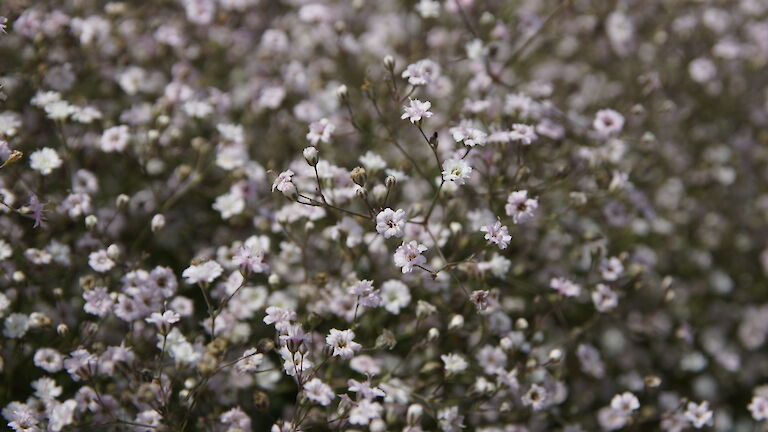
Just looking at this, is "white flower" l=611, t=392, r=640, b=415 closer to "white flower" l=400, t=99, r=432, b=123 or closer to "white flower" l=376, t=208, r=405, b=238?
"white flower" l=376, t=208, r=405, b=238

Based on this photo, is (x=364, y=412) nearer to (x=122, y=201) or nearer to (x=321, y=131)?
(x=321, y=131)

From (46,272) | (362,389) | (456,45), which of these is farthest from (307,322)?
(456,45)

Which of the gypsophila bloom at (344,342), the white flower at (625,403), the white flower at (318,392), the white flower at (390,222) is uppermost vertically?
the white flower at (390,222)

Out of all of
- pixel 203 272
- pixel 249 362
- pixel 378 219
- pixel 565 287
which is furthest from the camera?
pixel 565 287

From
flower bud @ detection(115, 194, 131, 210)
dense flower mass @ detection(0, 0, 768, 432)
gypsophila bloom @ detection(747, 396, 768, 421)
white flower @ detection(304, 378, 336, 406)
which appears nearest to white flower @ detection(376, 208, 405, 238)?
dense flower mass @ detection(0, 0, 768, 432)

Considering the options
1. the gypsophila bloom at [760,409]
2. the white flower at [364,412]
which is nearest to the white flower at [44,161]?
the white flower at [364,412]

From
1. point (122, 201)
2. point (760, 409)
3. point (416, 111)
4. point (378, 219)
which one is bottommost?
point (760, 409)

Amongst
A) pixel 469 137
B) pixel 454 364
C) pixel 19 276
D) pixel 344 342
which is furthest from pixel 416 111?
pixel 19 276

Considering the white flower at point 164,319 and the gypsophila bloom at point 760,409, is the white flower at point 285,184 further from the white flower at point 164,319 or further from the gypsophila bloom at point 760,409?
the gypsophila bloom at point 760,409
